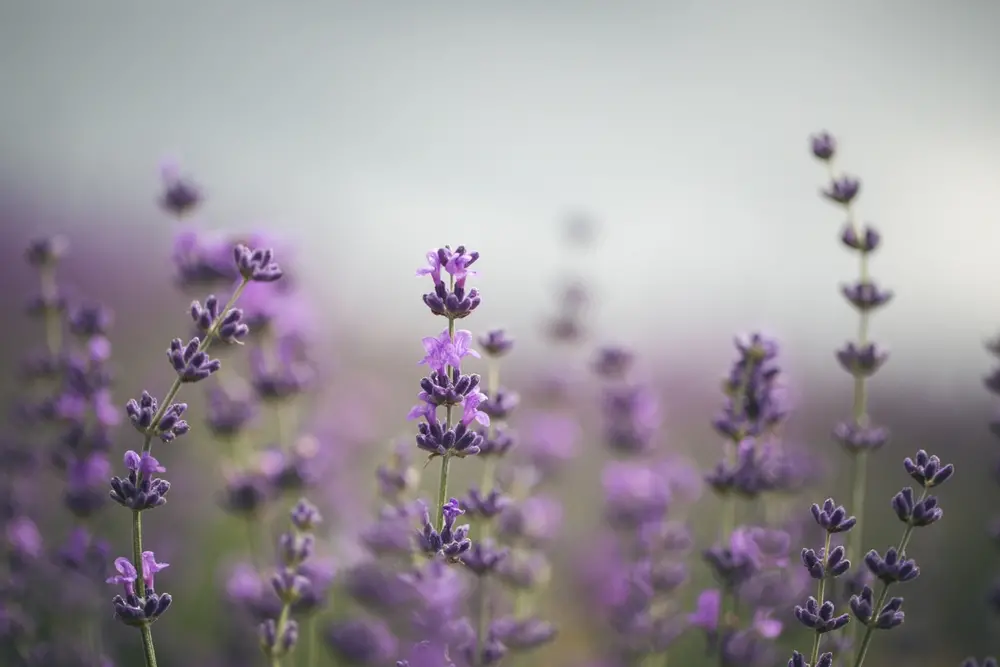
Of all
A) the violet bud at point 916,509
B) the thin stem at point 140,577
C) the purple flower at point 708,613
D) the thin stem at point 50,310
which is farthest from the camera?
the thin stem at point 50,310

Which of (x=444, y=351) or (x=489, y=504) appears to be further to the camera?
(x=489, y=504)

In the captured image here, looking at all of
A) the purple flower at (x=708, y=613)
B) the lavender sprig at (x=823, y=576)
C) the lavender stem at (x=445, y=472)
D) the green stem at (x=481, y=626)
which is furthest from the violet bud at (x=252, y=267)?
the purple flower at (x=708, y=613)

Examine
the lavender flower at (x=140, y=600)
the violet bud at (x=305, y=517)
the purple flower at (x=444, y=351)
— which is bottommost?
the lavender flower at (x=140, y=600)

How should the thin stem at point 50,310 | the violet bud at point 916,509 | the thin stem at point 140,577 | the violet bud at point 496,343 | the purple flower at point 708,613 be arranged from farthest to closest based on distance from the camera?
the thin stem at point 50,310, the purple flower at point 708,613, the violet bud at point 496,343, the violet bud at point 916,509, the thin stem at point 140,577

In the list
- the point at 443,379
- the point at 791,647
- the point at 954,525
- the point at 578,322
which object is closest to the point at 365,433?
the point at 578,322

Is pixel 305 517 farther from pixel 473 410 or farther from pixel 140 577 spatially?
pixel 473 410

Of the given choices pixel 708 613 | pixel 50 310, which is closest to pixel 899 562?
pixel 708 613

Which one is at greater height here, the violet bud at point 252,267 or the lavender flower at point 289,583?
the violet bud at point 252,267

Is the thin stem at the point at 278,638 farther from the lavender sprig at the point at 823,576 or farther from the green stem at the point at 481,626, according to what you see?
the lavender sprig at the point at 823,576

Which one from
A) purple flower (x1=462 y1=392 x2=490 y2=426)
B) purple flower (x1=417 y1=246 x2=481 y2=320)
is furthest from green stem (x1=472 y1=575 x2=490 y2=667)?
purple flower (x1=417 y1=246 x2=481 y2=320)

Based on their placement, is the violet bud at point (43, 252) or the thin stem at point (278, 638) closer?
the thin stem at point (278, 638)

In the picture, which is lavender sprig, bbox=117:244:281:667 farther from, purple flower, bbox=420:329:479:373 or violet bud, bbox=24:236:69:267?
violet bud, bbox=24:236:69:267
